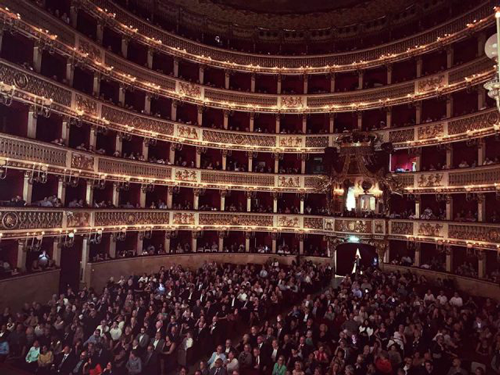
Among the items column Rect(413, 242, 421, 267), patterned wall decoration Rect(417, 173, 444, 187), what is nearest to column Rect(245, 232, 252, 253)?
column Rect(413, 242, 421, 267)

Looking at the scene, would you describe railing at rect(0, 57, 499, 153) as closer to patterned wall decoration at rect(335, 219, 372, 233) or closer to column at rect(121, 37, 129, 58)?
column at rect(121, 37, 129, 58)

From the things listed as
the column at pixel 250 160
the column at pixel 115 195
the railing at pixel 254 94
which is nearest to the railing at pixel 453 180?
the railing at pixel 254 94

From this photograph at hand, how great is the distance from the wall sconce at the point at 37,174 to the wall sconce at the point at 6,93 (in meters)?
2.84

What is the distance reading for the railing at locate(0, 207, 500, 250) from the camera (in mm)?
18047

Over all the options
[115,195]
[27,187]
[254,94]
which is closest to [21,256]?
[27,187]

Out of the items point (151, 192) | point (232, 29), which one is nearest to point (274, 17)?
point (232, 29)

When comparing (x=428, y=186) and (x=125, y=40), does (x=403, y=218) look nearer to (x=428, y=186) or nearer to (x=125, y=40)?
(x=428, y=186)

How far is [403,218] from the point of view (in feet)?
85.6

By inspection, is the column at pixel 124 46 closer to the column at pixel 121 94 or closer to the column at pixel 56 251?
the column at pixel 121 94

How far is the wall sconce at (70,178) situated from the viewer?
20.3 m

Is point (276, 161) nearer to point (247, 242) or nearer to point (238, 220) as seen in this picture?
point (238, 220)

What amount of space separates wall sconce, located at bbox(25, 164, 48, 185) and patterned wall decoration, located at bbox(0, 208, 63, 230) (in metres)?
1.49

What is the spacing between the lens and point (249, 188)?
3067 centimetres

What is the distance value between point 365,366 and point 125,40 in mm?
23126
